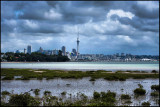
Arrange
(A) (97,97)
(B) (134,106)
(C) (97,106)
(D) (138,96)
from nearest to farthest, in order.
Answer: (C) (97,106) → (B) (134,106) → (A) (97,97) → (D) (138,96)

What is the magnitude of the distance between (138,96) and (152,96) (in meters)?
1.78

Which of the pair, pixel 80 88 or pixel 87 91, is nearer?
pixel 87 91

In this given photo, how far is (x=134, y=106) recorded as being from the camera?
20109 millimetres

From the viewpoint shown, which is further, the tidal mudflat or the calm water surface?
the calm water surface

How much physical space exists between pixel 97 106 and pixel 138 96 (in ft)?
30.5

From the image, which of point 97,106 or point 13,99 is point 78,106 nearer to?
point 97,106

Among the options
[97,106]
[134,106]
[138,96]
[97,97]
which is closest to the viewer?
[97,106]

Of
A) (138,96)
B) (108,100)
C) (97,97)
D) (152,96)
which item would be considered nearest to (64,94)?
(97,97)

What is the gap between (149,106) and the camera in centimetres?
2038

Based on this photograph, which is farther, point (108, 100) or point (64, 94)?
point (64, 94)

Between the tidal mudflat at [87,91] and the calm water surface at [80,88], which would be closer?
the tidal mudflat at [87,91]

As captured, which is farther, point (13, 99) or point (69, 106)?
point (13, 99)

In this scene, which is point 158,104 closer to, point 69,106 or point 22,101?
point 69,106

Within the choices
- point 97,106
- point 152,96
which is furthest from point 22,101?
point 152,96
